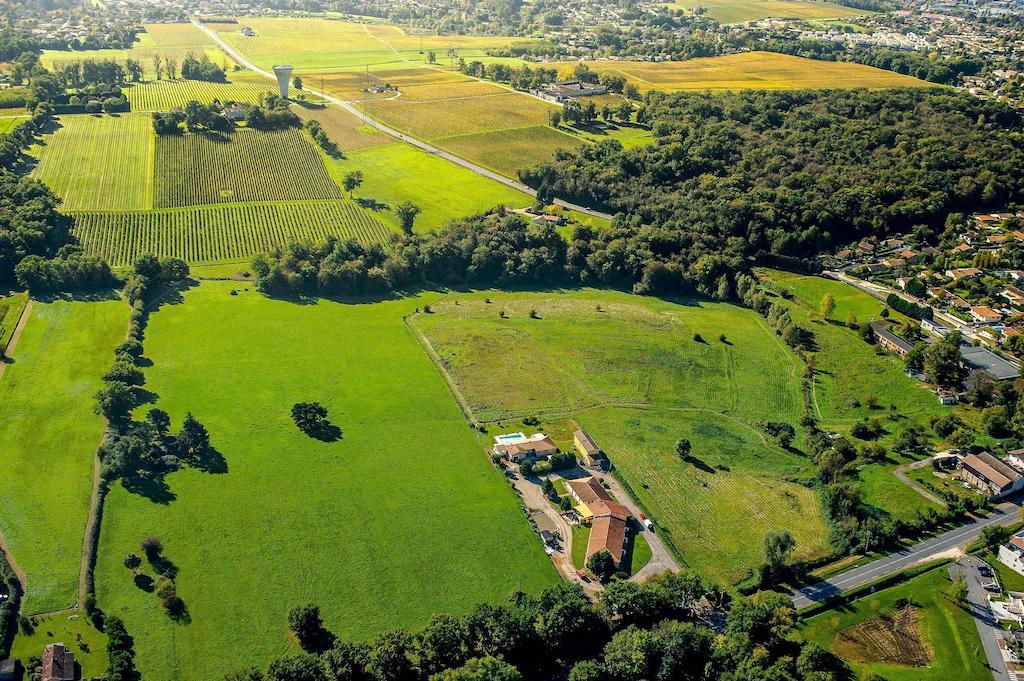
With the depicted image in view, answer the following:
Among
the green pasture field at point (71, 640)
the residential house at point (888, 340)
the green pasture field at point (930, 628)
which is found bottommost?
the green pasture field at point (71, 640)

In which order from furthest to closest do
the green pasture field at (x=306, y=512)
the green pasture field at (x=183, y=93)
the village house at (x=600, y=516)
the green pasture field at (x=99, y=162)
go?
the green pasture field at (x=183, y=93) → the green pasture field at (x=99, y=162) → the village house at (x=600, y=516) → the green pasture field at (x=306, y=512)

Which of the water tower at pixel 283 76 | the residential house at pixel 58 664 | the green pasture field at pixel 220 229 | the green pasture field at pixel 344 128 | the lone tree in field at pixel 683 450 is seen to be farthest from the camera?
the water tower at pixel 283 76

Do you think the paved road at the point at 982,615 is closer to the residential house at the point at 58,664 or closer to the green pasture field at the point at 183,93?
the residential house at the point at 58,664

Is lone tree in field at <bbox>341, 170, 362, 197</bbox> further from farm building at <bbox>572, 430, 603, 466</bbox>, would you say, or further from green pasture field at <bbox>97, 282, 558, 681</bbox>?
farm building at <bbox>572, 430, 603, 466</bbox>

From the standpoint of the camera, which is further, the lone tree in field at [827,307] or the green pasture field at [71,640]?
the lone tree in field at [827,307]

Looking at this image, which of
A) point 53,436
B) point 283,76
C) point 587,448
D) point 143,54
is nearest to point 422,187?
point 283,76

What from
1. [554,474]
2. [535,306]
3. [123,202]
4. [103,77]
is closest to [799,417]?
[554,474]

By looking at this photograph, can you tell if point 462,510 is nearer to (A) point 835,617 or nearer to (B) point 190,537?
(B) point 190,537

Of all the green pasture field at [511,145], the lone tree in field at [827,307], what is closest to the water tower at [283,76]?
the green pasture field at [511,145]
